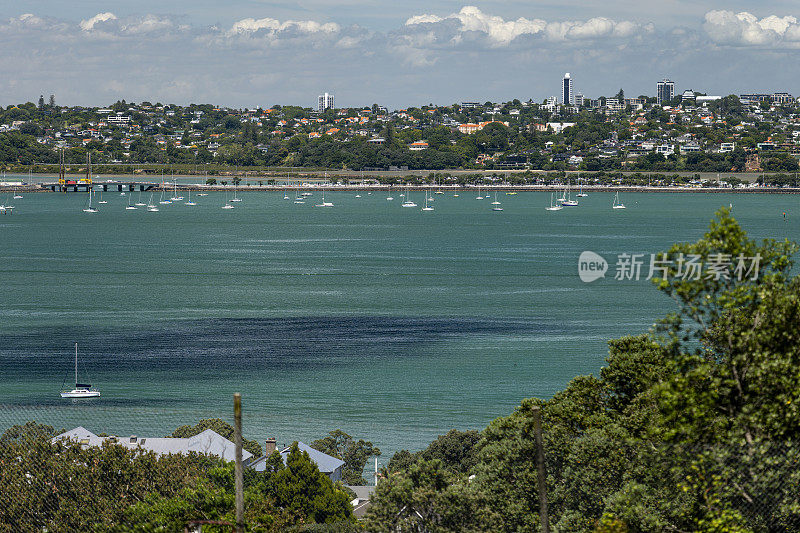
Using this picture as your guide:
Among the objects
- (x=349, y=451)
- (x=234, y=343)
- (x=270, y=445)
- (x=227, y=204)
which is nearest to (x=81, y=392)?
(x=234, y=343)

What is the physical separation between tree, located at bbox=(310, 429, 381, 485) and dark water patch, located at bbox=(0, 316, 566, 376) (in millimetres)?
7748

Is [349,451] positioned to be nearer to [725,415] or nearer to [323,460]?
[323,460]

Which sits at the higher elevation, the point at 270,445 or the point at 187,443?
the point at 187,443

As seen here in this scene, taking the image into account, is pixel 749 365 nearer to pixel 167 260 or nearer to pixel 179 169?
pixel 167 260

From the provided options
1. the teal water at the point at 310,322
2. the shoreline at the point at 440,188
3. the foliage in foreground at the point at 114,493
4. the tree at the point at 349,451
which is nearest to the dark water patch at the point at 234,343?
the teal water at the point at 310,322

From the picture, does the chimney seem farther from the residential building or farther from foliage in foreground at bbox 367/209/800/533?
foliage in foreground at bbox 367/209/800/533

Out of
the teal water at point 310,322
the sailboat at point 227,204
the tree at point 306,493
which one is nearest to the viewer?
the tree at point 306,493

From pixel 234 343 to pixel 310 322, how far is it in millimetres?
4545

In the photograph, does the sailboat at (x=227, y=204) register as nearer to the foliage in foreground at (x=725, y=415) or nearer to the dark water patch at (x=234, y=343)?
the dark water patch at (x=234, y=343)

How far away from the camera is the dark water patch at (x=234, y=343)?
29445mm

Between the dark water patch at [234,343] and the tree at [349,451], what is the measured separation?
25.4 ft

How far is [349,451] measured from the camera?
21.0 m

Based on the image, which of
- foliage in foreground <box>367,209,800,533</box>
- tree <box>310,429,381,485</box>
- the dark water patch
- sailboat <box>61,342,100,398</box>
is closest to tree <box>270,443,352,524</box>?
tree <box>310,429,381,485</box>

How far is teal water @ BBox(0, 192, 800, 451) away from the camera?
2531 cm
